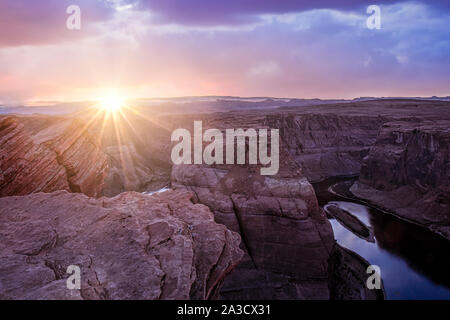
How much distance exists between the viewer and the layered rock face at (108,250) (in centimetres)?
648

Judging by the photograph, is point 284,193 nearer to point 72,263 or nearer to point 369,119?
point 72,263

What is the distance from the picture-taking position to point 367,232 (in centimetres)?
3175

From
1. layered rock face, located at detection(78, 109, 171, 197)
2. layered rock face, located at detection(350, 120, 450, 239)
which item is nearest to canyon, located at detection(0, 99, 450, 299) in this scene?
layered rock face, located at detection(350, 120, 450, 239)

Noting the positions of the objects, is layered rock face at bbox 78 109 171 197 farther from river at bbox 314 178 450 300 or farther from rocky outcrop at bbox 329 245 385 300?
rocky outcrop at bbox 329 245 385 300

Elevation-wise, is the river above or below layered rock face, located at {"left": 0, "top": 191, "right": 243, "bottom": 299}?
below

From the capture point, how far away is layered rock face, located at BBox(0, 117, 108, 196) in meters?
13.1

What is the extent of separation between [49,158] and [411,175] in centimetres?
4894

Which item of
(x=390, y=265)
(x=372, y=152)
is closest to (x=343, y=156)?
(x=372, y=152)

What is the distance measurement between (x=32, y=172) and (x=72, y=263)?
884cm

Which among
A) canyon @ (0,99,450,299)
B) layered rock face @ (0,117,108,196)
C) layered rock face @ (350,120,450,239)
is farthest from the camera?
→ layered rock face @ (350,120,450,239)

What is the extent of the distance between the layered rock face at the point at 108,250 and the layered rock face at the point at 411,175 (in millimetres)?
33577

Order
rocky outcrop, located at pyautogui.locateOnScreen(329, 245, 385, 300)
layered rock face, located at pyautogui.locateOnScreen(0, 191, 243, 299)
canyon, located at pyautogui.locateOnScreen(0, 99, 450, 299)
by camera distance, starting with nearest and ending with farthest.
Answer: layered rock face, located at pyautogui.locateOnScreen(0, 191, 243, 299)
canyon, located at pyautogui.locateOnScreen(0, 99, 450, 299)
rocky outcrop, located at pyautogui.locateOnScreen(329, 245, 385, 300)

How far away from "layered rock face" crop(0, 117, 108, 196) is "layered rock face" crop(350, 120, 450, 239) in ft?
120

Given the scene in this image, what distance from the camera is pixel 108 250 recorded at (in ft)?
25.7
